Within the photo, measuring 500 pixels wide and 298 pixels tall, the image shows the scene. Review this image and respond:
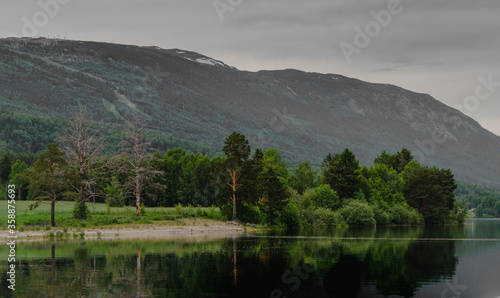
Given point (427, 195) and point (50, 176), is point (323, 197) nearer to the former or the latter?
point (427, 195)

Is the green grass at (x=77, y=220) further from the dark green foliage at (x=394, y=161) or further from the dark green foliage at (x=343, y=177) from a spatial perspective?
the dark green foliage at (x=394, y=161)

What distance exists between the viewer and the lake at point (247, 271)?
34.3 meters

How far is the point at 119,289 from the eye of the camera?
34.6m

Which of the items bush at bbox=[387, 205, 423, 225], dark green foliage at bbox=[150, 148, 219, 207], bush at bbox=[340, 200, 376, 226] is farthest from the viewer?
bush at bbox=[387, 205, 423, 225]

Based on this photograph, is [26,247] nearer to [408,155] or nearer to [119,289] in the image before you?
[119,289]

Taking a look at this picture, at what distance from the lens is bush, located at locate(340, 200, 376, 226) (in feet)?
411

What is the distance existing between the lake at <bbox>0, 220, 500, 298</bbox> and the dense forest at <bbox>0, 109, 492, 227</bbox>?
18850mm

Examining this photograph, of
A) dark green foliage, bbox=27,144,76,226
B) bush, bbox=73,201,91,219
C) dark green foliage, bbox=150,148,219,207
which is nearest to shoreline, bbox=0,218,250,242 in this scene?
bush, bbox=73,201,91,219

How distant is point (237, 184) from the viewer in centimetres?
10406

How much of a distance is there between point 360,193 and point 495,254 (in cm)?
7722

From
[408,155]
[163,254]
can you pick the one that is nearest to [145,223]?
[163,254]

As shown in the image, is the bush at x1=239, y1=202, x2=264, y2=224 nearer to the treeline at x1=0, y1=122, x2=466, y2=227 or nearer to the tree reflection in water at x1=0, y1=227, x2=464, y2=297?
the treeline at x1=0, y1=122, x2=466, y2=227

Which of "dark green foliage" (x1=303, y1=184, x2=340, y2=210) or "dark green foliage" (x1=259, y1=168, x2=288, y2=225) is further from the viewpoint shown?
"dark green foliage" (x1=303, y1=184, x2=340, y2=210)

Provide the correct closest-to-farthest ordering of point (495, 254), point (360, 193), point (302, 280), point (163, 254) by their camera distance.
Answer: point (302, 280) → point (163, 254) → point (495, 254) → point (360, 193)
